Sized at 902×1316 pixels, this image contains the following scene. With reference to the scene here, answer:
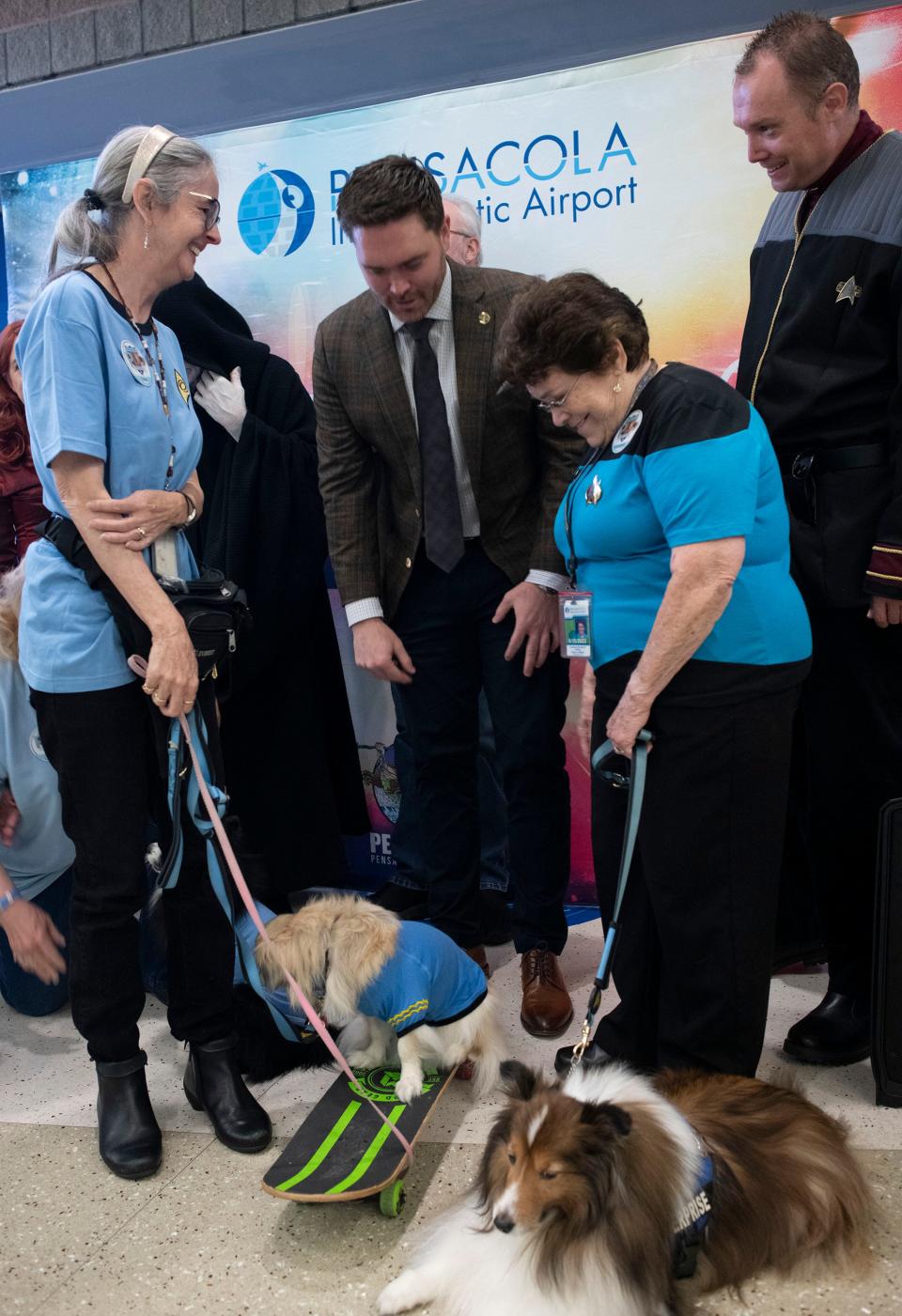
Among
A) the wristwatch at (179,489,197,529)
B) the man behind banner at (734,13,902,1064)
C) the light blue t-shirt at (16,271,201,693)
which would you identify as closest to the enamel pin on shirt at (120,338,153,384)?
the light blue t-shirt at (16,271,201,693)

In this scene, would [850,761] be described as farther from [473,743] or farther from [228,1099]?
[228,1099]

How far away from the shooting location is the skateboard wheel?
1.73 m

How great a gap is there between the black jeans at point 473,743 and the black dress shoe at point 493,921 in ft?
1.04

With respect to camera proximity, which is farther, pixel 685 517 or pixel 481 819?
pixel 481 819

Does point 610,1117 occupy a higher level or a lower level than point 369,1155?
higher

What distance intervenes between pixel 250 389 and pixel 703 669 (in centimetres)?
146

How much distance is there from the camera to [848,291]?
74.2 inches

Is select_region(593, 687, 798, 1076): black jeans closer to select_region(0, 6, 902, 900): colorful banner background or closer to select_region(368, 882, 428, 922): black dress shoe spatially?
select_region(368, 882, 428, 922): black dress shoe

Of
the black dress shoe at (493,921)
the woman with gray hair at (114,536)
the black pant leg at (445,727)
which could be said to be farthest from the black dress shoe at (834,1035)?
the woman with gray hair at (114,536)

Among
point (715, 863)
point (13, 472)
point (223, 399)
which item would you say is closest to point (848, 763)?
point (715, 863)

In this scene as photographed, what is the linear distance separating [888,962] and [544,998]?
73 centimetres

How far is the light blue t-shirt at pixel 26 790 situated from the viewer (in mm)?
2232

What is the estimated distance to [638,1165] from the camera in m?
1.37

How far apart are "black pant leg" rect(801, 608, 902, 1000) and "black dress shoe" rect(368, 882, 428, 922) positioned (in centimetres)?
107
